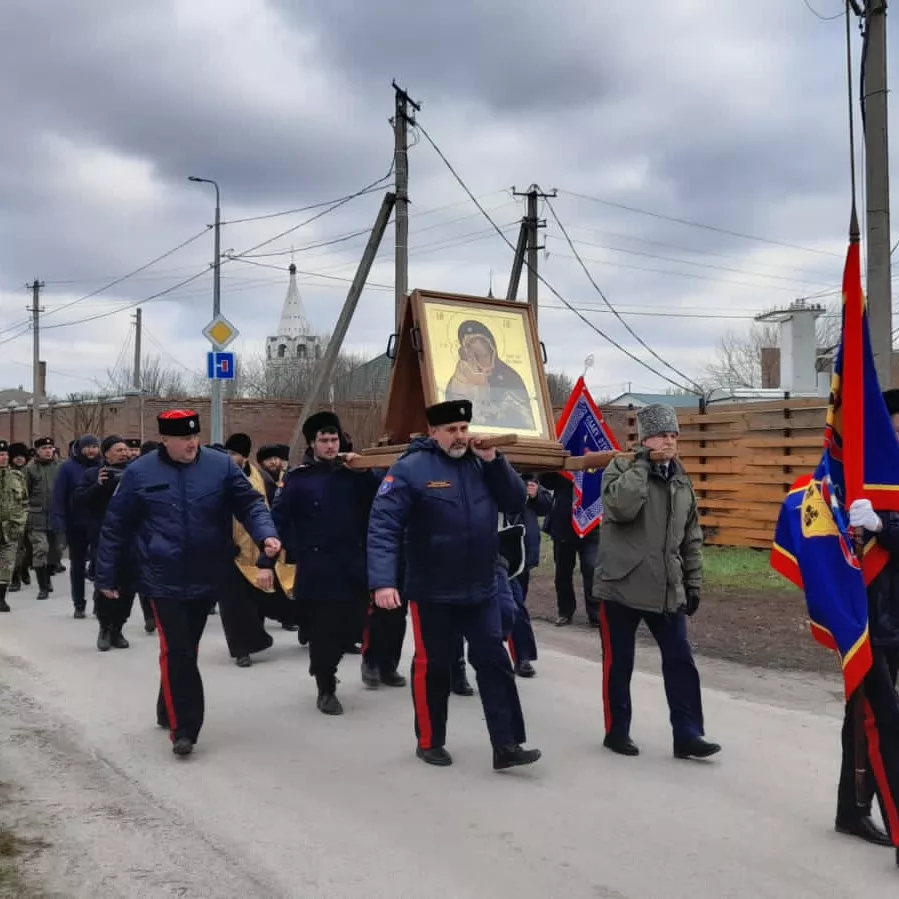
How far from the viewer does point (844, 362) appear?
4500 millimetres

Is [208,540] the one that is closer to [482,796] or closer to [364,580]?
[364,580]

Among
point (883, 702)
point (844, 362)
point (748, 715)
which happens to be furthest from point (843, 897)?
point (748, 715)

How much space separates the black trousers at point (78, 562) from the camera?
11539 mm

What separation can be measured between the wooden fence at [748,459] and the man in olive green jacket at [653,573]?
1015 cm

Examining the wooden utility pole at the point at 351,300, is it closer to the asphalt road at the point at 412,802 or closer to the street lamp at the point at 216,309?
the street lamp at the point at 216,309

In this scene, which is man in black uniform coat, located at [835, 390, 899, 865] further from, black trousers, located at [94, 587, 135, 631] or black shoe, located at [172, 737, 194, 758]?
black trousers, located at [94, 587, 135, 631]

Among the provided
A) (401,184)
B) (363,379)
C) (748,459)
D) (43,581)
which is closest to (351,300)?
(401,184)

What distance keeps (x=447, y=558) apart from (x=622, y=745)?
1.41 metres

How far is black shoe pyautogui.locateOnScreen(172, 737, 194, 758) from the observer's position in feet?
19.6

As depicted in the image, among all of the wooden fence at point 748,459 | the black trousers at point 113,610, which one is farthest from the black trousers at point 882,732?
the wooden fence at point 748,459

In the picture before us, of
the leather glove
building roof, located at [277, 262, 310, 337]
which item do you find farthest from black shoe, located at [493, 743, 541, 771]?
building roof, located at [277, 262, 310, 337]

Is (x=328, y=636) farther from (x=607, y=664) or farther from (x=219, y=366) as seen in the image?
(x=219, y=366)

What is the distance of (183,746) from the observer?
19.6 ft

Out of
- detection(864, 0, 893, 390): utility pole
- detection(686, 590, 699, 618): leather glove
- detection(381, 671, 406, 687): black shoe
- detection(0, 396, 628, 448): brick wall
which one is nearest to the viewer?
detection(686, 590, 699, 618): leather glove
